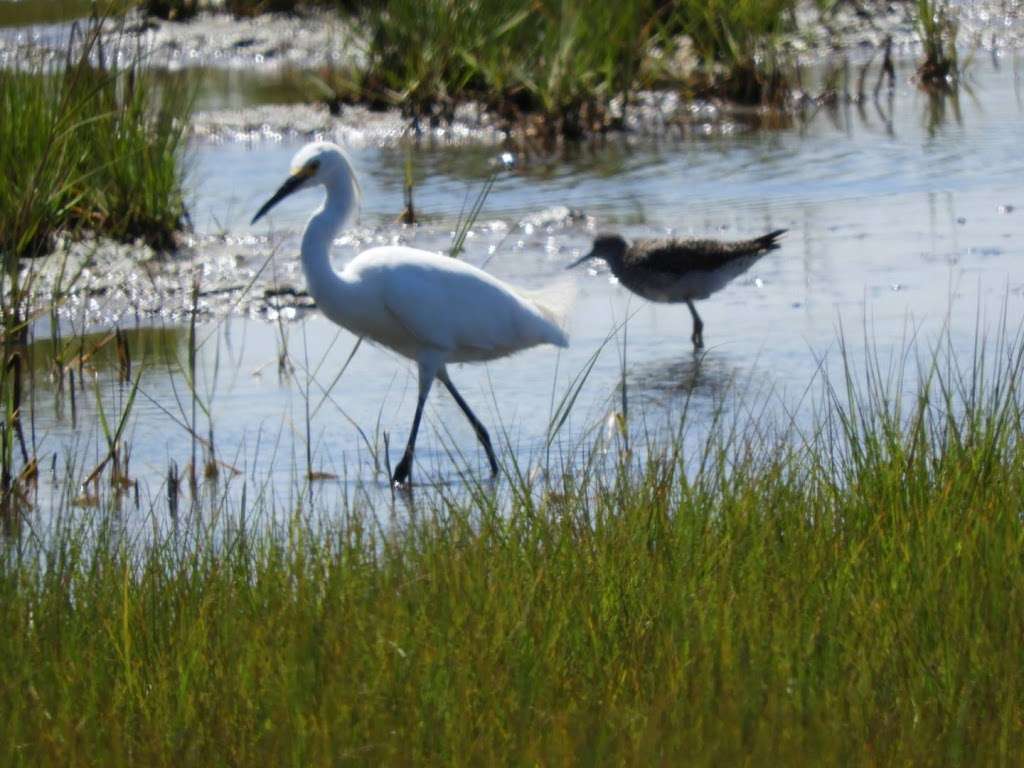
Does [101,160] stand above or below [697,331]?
above

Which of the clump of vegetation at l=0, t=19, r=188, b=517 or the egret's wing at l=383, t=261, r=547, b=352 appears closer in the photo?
the egret's wing at l=383, t=261, r=547, b=352

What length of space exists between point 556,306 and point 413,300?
0.75 meters

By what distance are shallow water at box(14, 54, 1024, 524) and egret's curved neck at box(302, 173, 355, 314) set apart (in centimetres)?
19

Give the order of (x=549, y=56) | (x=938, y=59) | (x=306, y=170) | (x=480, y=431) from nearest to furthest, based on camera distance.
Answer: (x=480, y=431) → (x=306, y=170) → (x=549, y=56) → (x=938, y=59)

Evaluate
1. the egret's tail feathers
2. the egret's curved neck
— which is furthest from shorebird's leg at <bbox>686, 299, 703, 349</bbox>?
the egret's curved neck

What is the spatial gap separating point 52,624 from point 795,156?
28.3ft

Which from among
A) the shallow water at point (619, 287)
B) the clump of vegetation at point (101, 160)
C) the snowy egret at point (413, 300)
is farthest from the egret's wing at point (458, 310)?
the clump of vegetation at point (101, 160)

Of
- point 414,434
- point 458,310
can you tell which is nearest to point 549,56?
point 458,310

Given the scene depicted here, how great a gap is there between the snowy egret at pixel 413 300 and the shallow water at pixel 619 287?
7.9 inches

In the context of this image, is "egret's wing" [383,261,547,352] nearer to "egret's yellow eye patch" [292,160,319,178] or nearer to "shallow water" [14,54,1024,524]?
"shallow water" [14,54,1024,524]

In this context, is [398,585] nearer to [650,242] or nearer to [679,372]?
[679,372]

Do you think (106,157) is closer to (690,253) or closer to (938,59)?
(690,253)

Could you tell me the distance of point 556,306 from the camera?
7.06m

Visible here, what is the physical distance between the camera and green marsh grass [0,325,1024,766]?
3023mm
